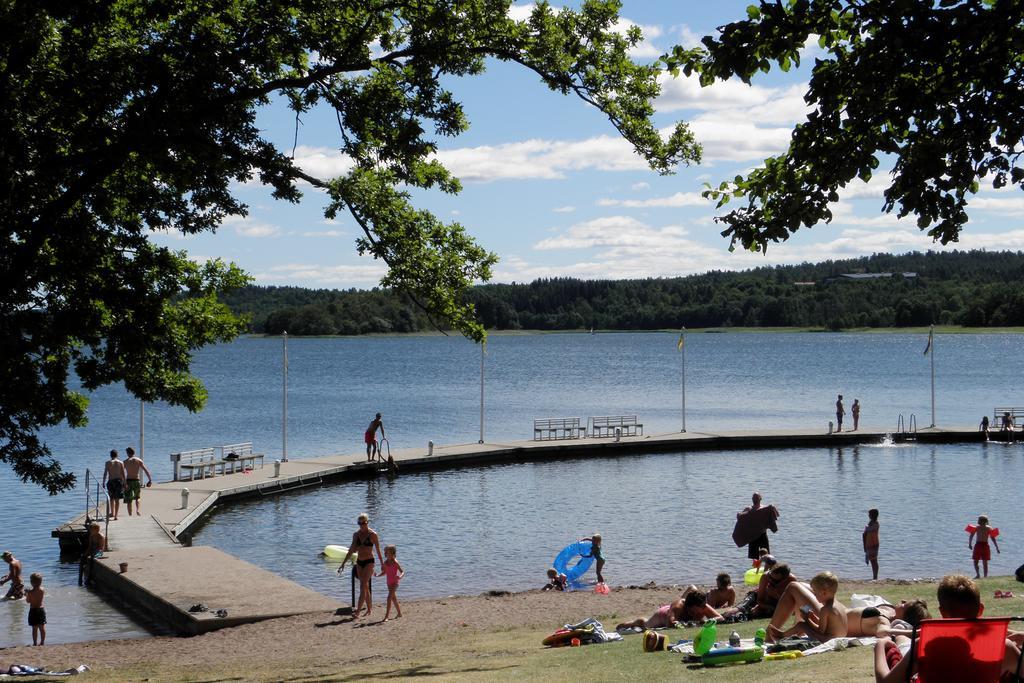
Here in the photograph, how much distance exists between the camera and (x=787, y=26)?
8.39 m

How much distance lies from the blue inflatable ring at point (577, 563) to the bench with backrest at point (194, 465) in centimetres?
1705

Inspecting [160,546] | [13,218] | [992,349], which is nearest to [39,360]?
[13,218]

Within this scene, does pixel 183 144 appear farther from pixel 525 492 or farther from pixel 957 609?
pixel 525 492

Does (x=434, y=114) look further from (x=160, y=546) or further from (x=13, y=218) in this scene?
(x=160, y=546)

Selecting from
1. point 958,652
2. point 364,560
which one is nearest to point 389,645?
point 364,560

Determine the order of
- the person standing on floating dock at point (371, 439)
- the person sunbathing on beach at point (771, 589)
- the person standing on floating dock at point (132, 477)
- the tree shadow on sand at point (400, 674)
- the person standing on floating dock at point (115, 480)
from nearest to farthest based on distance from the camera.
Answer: the tree shadow on sand at point (400, 674), the person sunbathing on beach at point (771, 589), the person standing on floating dock at point (115, 480), the person standing on floating dock at point (132, 477), the person standing on floating dock at point (371, 439)

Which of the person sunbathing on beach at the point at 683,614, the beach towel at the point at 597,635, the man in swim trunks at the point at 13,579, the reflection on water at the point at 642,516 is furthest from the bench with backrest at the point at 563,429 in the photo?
the beach towel at the point at 597,635

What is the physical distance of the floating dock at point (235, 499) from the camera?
17328 millimetres

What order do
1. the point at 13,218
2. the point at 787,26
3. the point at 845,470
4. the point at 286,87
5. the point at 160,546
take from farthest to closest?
the point at 845,470, the point at 160,546, the point at 286,87, the point at 13,218, the point at 787,26

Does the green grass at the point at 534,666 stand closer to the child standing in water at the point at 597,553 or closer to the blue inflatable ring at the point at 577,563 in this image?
the child standing in water at the point at 597,553

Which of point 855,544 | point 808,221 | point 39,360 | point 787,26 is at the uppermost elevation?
point 787,26

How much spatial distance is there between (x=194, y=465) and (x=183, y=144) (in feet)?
80.7

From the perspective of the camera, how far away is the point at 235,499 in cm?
3275

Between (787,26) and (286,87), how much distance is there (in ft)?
22.2
